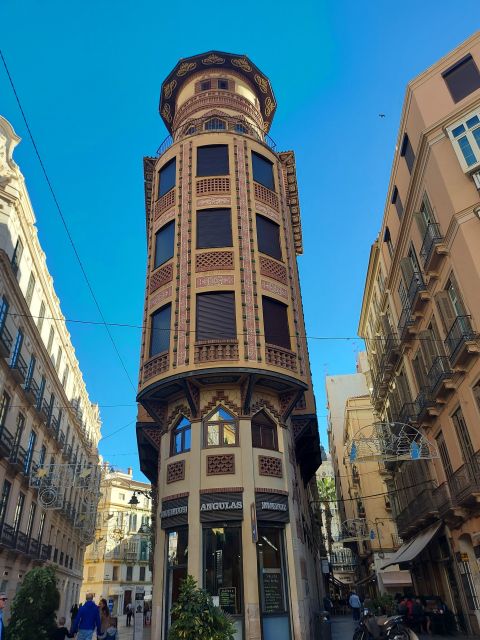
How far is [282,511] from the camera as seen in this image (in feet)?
57.3

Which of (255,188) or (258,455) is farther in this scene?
(255,188)

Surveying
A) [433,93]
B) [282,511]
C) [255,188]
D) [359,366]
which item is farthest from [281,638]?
[359,366]

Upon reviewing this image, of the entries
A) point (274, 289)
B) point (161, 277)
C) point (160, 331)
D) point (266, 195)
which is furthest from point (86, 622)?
point (266, 195)

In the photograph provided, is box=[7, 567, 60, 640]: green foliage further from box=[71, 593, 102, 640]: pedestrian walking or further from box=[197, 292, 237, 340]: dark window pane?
box=[197, 292, 237, 340]: dark window pane

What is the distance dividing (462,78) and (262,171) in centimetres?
984

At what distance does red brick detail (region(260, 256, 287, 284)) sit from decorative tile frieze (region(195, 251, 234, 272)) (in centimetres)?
149

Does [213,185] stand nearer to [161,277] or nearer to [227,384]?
[161,277]

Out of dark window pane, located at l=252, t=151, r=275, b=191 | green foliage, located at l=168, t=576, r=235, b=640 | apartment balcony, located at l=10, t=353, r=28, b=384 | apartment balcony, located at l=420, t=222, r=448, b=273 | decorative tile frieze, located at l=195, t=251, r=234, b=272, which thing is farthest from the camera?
dark window pane, located at l=252, t=151, r=275, b=191

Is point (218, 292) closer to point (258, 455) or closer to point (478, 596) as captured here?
point (258, 455)

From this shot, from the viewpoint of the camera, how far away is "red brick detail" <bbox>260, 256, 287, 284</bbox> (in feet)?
71.1

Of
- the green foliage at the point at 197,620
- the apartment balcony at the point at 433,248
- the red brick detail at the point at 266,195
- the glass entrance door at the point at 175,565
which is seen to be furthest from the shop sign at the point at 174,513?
the red brick detail at the point at 266,195

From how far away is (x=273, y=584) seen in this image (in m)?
16.4

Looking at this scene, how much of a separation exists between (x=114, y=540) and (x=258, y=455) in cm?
5952

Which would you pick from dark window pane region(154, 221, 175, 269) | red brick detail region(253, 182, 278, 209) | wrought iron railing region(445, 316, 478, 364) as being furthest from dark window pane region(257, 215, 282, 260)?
wrought iron railing region(445, 316, 478, 364)
